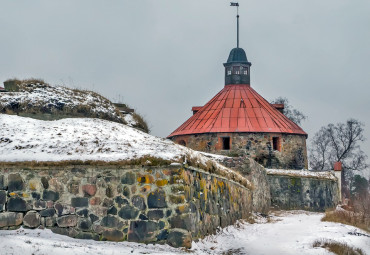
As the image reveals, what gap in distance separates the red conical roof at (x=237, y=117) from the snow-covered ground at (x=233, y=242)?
19855 millimetres

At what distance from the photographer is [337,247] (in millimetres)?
11680

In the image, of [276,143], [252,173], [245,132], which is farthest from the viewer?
[276,143]

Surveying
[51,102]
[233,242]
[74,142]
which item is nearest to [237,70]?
[51,102]

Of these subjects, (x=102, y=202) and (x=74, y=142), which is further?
(x=74, y=142)

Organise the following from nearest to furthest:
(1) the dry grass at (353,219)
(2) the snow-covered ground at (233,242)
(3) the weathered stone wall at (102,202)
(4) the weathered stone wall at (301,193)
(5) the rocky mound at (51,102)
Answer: (2) the snow-covered ground at (233,242)
(3) the weathered stone wall at (102,202)
(5) the rocky mound at (51,102)
(1) the dry grass at (353,219)
(4) the weathered stone wall at (301,193)

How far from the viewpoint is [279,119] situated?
38156 millimetres

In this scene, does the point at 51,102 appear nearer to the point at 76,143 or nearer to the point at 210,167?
the point at 76,143

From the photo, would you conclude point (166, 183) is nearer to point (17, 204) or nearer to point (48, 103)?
point (17, 204)

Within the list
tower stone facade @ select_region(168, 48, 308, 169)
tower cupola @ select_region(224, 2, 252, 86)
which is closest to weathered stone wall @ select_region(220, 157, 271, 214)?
tower stone facade @ select_region(168, 48, 308, 169)

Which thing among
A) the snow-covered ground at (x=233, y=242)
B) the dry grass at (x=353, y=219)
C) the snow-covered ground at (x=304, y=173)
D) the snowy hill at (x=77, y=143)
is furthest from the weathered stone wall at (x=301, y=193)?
the snowy hill at (x=77, y=143)

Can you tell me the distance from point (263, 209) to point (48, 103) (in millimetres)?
11954

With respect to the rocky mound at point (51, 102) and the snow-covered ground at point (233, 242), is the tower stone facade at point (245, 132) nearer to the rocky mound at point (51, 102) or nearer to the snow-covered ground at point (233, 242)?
the snow-covered ground at point (233, 242)

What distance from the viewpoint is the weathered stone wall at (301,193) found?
97.9 ft

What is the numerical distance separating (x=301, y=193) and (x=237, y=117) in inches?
312
